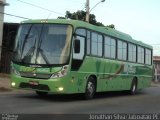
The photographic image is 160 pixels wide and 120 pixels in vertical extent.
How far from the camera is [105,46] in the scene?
21844 mm

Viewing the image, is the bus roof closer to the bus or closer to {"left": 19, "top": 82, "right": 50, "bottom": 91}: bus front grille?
the bus

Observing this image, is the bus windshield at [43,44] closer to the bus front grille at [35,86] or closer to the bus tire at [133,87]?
the bus front grille at [35,86]

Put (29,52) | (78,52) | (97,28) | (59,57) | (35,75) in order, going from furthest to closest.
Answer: (97,28) → (78,52) → (29,52) → (35,75) → (59,57)

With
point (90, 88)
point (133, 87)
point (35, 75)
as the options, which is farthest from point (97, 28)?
point (133, 87)

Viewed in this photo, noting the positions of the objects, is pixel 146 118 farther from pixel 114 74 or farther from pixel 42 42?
pixel 114 74

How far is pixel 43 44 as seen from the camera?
720 inches

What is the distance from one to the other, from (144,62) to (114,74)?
6344 mm

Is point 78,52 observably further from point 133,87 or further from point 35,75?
point 133,87

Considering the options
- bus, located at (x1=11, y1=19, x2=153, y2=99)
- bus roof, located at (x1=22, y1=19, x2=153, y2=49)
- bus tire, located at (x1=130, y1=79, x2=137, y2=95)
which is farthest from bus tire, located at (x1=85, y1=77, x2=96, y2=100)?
bus tire, located at (x1=130, y1=79, x2=137, y2=95)

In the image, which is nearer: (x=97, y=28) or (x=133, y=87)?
(x=97, y=28)

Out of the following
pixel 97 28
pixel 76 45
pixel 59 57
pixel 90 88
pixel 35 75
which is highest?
pixel 97 28

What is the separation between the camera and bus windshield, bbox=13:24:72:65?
18016mm

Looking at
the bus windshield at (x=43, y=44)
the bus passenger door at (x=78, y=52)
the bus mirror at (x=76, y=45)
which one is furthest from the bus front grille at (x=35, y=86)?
the bus mirror at (x=76, y=45)

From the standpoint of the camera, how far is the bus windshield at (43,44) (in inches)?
709
